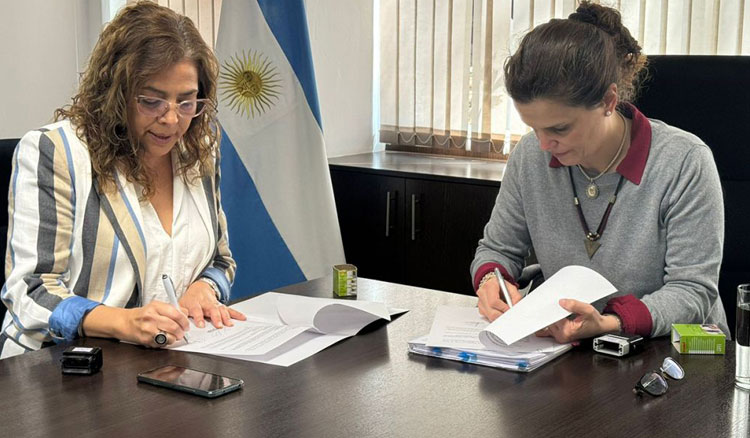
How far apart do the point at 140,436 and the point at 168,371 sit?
0.26 metres

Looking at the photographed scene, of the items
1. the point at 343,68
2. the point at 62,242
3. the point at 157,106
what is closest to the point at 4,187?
the point at 62,242

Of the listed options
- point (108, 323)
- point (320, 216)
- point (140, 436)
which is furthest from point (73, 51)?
point (140, 436)

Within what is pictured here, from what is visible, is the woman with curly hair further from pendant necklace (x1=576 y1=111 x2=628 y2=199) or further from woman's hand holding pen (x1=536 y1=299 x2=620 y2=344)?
pendant necklace (x1=576 y1=111 x2=628 y2=199)

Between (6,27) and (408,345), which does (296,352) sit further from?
(6,27)

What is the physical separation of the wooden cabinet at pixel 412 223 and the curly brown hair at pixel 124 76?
150 centimetres

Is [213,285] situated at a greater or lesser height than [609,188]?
lesser

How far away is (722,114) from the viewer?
2.20m

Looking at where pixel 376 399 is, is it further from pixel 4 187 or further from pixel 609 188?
pixel 4 187

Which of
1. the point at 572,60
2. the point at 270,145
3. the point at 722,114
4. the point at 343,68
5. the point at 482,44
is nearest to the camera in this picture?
the point at 572,60

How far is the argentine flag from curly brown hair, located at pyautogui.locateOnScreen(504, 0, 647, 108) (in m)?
1.53

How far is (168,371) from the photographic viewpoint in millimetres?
1545

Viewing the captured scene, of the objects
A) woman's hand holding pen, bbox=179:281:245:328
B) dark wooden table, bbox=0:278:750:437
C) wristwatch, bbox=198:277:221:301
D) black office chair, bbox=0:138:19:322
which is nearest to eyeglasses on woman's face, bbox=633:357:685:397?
dark wooden table, bbox=0:278:750:437

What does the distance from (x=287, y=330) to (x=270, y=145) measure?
1.65 metres

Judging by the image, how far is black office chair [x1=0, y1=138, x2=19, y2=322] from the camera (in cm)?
204
